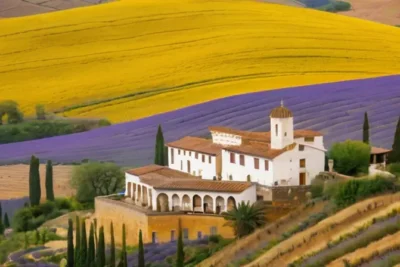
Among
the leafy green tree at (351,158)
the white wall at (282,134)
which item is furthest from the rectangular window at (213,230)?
the leafy green tree at (351,158)

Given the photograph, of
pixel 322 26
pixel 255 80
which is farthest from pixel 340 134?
pixel 322 26

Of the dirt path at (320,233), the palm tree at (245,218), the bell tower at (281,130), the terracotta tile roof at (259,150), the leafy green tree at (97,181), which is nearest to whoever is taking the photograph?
the dirt path at (320,233)

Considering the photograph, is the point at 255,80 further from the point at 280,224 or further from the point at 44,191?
the point at 280,224

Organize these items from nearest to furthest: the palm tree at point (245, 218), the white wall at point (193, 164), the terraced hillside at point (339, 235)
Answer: the terraced hillside at point (339, 235) → the palm tree at point (245, 218) → the white wall at point (193, 164)

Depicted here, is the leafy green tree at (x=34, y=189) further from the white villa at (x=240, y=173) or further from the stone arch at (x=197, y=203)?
the stone arch at (x=197, y=203)

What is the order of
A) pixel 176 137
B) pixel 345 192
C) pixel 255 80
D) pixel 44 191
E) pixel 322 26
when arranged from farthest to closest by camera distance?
pixel 322 26
pixel 255 80
pixel 176 137
pixel 44 191
pixel 345 192

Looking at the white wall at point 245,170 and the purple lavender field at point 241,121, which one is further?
the purple lavender field at point 241,121
